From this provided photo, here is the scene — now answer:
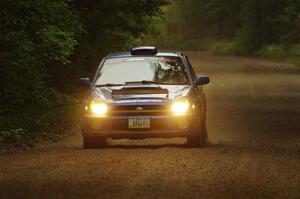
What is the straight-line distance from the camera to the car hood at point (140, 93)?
1503cm

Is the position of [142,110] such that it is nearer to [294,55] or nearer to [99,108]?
[99,108]

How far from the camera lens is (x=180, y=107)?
15055 mm

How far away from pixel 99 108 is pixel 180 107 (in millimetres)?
1404

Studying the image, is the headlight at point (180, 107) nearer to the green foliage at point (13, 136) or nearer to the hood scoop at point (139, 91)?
the hood scoop at point (139, 91)

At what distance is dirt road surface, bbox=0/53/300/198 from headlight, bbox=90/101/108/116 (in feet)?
2.17

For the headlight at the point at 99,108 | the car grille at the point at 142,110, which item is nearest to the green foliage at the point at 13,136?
the headlight at the point at 99,108

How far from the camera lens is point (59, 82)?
2742 centimetres

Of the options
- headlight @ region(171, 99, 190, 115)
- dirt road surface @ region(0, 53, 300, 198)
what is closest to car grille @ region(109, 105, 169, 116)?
headlight @ region(171, 99, 190, 115)

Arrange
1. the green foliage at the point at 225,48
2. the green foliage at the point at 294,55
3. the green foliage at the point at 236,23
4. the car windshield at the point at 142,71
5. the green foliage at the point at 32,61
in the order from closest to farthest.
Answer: the car windshield at the point at 142,71 < the green foliage at the point at 32,61 < the green foliage at the point at 294,55 < the green foliage at the point at 236,23 < the green foliage at the point at 225,48

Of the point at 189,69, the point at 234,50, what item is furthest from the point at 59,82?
the point at 234,50

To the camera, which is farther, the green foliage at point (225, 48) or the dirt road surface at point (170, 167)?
the green foliage at point (225, 48)

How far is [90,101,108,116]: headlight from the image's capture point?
15.1m

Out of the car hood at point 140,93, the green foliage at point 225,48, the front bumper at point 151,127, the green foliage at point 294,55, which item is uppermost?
the green foliage at point 225,48

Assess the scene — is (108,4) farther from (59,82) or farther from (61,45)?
(61,45)
